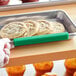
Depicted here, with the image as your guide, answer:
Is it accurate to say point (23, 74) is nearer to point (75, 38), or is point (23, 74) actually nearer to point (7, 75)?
point (7, 75)

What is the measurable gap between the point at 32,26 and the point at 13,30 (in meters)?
0.05

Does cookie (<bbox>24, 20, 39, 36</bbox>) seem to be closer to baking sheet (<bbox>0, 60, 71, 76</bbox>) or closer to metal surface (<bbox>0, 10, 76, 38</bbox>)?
metal surface (<bbox>0, 10, 76, 38</bbox>)

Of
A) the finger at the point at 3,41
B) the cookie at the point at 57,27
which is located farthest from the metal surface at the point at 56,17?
the finger at the point at 3,41

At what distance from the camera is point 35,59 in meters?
0.54

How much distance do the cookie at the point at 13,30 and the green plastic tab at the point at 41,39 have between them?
0.03m

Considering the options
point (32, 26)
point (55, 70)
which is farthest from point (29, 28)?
point (55, 70)

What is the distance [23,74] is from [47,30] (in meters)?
0.21

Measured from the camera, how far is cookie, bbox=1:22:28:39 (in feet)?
1.89

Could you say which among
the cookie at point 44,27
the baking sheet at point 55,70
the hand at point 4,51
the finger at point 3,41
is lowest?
the baking sheet at point 55,70

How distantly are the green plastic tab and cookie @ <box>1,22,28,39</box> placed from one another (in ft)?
0.11

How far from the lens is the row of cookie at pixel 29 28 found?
0.58 m

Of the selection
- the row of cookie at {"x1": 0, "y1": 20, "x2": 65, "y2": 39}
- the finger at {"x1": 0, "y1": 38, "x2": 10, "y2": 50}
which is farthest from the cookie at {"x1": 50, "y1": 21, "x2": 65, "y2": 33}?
the finger at {"x1": 0, "y1": 38, "x2": 10, "y2": 50}

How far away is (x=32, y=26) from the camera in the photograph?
0.60m

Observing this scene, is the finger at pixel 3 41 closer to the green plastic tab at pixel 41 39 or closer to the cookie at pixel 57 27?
the green plastic tab at pixel 41 39
